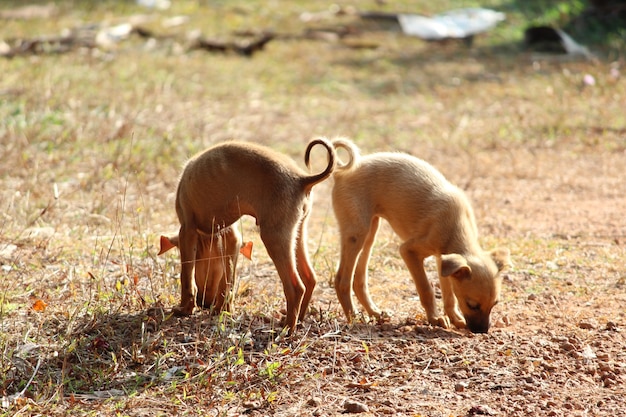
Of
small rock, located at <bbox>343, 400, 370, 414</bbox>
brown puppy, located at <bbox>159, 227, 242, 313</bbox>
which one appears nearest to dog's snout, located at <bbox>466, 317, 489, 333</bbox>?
small rock, located at <bbox>343, 400, 370, 414</bbox>

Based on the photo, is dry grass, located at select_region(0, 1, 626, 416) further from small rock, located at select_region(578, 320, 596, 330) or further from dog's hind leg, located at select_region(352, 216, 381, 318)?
dog's hind leg, located at select_region(352, 216, 381, 318)

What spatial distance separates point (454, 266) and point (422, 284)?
420 millimetres

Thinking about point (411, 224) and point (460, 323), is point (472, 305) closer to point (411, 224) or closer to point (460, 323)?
point (460, 323)

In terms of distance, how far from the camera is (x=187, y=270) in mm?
5355

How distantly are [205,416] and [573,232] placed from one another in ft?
14.9

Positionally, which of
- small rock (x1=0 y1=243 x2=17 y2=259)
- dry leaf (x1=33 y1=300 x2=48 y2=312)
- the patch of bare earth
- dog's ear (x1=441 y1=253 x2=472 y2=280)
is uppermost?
dog's ear (x1=441 y1=253 x2=472 y2=280)

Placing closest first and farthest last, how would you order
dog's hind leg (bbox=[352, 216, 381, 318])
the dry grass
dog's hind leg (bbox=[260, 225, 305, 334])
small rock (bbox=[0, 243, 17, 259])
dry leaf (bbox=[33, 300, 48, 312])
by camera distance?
1. the dry grass
2. dog's hind leg (bbox=[260, 225, 305, 334])
3. dry leaf (bbox=[33, 300, 48, 312])
4. dog's hind leg (bbox=[352, 216, 381, 318])
5. small rock (bbox=[0, 243, 17, 259])

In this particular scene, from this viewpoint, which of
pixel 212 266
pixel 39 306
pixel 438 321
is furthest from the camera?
pixel 438 321

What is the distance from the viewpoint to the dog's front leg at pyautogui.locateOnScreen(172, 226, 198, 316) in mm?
5348

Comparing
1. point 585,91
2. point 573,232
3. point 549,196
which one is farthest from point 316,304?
point 585,91

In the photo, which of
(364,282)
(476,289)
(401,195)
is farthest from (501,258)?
(364,282)

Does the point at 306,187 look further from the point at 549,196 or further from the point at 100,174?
the point at 549,196

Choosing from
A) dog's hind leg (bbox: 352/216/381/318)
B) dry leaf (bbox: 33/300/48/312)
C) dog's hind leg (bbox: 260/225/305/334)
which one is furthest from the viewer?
dog's hind leg (bbox: 352/216/381/318)

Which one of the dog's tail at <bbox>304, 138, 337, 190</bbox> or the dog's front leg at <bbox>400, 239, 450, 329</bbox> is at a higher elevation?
the dog's tail at <bbox>304, 138, 337, 190</bbox>
